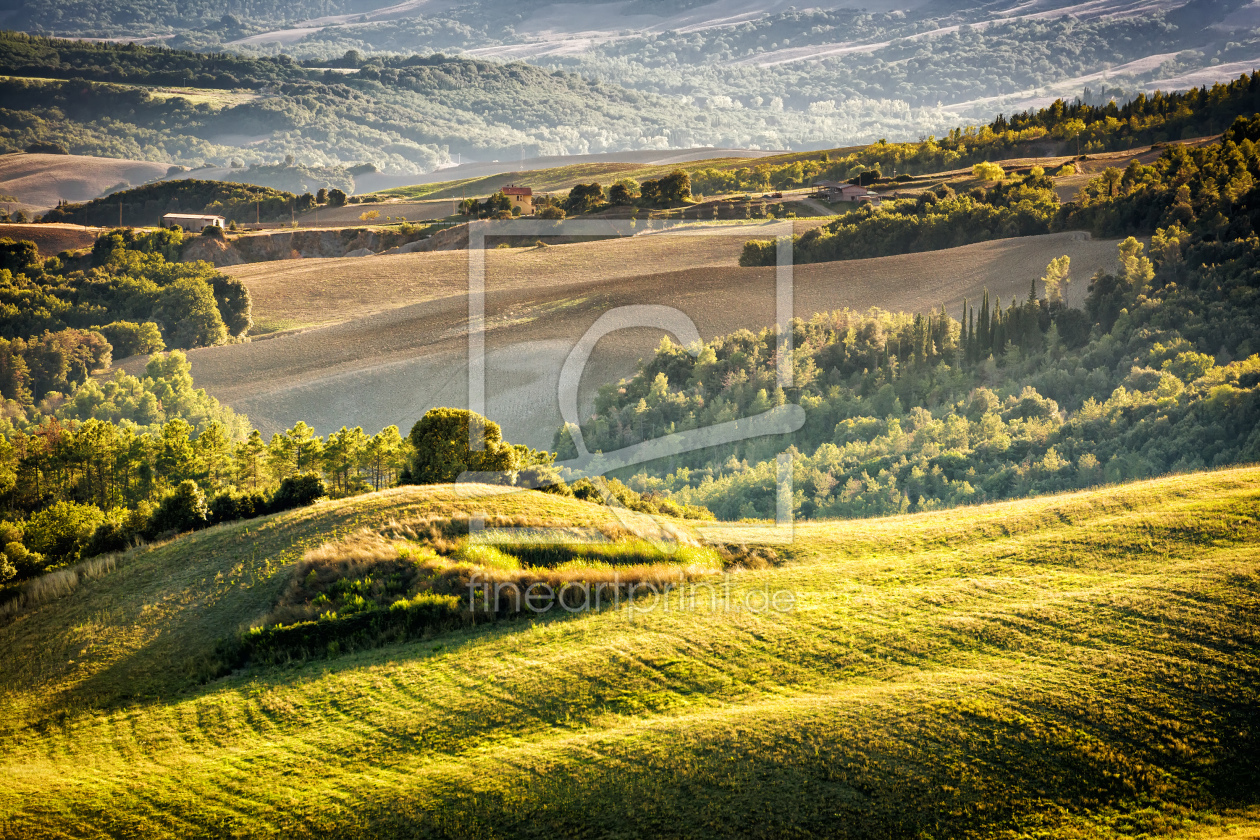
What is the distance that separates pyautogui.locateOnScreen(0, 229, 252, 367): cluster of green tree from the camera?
6638cm

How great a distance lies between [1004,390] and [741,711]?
4181cm

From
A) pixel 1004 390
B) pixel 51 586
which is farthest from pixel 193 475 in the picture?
pixel 1004 390

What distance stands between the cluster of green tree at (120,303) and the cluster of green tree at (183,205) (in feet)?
136

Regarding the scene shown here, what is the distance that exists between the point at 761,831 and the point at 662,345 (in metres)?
46.7

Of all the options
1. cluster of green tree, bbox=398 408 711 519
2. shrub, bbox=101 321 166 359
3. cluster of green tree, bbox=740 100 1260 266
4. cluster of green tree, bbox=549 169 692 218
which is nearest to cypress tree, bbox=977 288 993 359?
cluster of green tree, bbox=740 100 1260 266

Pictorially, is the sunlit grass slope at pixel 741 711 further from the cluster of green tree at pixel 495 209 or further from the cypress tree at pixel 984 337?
the cluster of green tree at pixel 495 209

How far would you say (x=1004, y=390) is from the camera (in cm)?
4981

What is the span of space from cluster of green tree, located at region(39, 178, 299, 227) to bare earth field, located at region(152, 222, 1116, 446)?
141 ft

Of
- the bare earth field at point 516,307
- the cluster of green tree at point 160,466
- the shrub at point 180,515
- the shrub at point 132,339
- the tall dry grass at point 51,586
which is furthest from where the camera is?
the shrub at point 132,339

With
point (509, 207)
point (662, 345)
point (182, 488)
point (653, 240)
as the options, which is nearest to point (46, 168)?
point (509, 207)

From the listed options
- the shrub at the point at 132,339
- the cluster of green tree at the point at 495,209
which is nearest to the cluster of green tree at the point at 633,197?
the cluster of green tree at the point at 495,209

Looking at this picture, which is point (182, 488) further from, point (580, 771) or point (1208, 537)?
point (1208, 537)

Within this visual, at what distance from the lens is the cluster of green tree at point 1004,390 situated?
38.9 meters

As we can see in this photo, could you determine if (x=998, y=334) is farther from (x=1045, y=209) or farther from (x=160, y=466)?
(x=160, y=466)
